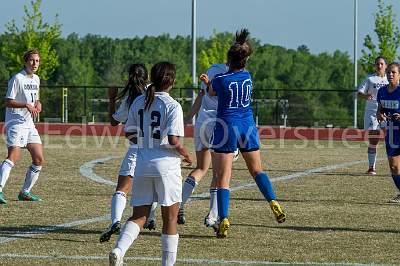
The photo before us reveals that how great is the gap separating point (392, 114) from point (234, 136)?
161 inches

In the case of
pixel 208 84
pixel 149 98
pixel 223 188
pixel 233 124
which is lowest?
pixel 223 188

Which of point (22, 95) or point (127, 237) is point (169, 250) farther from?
point (22, 95)

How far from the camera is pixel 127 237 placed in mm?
7934

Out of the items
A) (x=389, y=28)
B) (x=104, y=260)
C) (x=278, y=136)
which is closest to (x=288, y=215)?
(x=104, y=260)

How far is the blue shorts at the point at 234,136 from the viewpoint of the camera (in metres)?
9.96

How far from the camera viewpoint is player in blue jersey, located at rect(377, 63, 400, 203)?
43.0 feet

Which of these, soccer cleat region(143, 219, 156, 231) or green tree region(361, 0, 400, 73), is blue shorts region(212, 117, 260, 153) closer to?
soccer cleat region(143, 219, 156, 231)

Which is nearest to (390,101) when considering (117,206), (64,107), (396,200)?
(396,200)

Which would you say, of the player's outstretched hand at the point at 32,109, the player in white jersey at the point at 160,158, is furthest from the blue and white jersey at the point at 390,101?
the player in white jersey at the point at 160,158

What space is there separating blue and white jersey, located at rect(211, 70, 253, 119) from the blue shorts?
0.29 ft

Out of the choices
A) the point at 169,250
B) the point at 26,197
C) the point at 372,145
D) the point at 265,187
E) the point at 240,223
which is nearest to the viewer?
the point at 169,250

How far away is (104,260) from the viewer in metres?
8.75

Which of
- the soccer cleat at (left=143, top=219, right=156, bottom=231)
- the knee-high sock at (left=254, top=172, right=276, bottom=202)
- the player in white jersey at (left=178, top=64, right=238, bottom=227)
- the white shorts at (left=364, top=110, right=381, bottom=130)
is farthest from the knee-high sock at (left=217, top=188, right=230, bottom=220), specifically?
the white shorts at (left=364, top=110, right=381, bottom=130)

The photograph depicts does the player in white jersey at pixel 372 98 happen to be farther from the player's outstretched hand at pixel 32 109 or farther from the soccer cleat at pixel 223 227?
the soccer cleat at pixel 223 227
